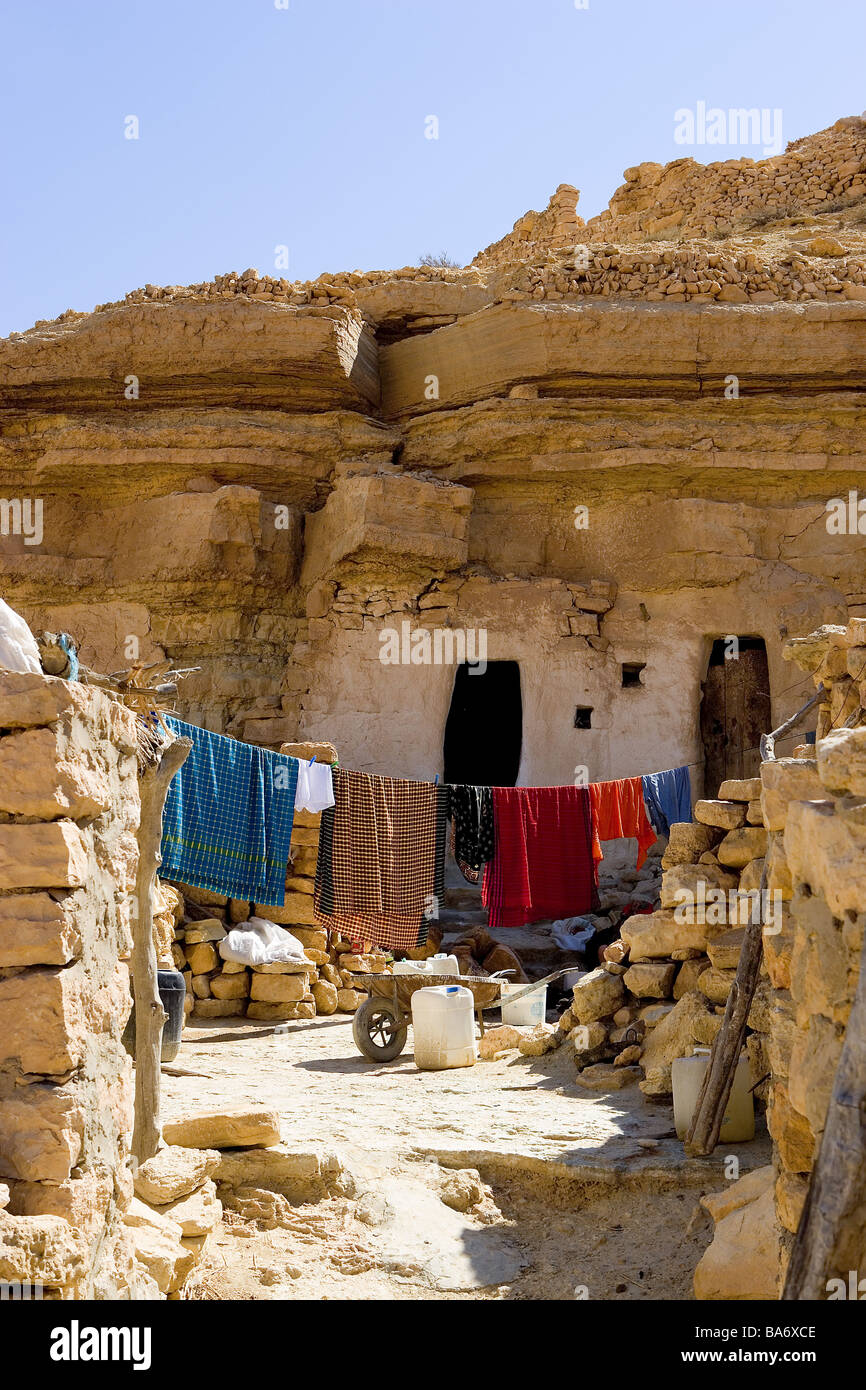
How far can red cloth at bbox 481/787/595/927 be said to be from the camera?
10.7 meters

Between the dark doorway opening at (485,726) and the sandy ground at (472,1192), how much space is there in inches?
322

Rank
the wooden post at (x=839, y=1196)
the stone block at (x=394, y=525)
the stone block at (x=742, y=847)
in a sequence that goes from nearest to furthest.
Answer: the wooden post at (x=839, y=1196), the stone block at (x=742, y=847), the stone block at (x=394, y=525)

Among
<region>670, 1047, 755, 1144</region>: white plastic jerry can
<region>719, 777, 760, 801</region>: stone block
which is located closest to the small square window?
<region>719, 777, 760, 801</region>: stone block

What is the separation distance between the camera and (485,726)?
52.8 feet

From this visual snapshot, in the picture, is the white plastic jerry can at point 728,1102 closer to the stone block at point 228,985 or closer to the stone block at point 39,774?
the stone block at point 39,774

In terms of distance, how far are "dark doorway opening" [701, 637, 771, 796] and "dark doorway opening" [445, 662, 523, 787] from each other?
2.60 metres

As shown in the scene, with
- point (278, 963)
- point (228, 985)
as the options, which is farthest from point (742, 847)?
point (228, 985)

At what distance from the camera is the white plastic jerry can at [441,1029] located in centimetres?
841

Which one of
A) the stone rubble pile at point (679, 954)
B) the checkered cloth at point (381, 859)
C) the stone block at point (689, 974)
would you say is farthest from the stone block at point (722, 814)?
the checkered cloth at point (381, 859)

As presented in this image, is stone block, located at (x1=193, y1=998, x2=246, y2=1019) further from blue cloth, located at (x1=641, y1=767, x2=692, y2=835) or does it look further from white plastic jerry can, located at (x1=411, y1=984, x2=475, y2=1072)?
blue cloth, located at (x1=641, y1=767, x2=692, y2=835)

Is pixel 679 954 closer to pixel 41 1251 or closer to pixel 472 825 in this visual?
pixel 472 825

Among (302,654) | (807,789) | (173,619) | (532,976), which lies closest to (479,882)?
(532,976)

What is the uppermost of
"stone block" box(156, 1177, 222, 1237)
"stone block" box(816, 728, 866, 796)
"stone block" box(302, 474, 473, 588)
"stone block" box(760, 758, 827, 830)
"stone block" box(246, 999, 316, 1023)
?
"stone block" box(302, 474, 473, 588)

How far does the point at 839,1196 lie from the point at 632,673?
11297mm
